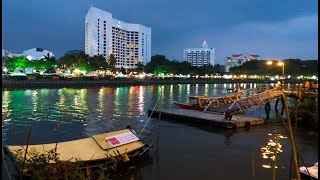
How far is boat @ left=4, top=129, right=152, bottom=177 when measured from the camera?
14844 mm

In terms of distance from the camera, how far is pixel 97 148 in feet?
53.3

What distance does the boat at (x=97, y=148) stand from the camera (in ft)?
48.7

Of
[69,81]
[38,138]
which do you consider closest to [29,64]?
[69,81]

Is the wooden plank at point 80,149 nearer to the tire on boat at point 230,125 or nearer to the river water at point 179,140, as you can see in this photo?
the river water at point 179,140

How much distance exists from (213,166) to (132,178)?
15.4 ft

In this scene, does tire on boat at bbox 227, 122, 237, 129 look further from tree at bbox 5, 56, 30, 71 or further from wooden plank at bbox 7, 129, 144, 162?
tree at bbox 5, 56, 30, 71

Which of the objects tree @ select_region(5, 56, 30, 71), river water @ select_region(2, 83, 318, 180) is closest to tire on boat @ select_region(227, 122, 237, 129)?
river water @ select_region(2, 83, 318, 180)

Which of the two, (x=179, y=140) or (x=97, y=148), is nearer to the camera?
(x=97, y=148)

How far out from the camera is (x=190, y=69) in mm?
185000

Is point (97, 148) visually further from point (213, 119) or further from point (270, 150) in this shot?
point (213, 119)

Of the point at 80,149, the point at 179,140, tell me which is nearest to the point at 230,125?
the point at 179,140

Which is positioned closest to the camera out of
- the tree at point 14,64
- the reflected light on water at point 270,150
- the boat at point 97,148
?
the boat at point 97,148

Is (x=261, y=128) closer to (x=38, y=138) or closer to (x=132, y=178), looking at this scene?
(x=132, y=178)

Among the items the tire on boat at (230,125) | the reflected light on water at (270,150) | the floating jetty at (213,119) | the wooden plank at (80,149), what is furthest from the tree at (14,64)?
the wooden plank at (80,149)
